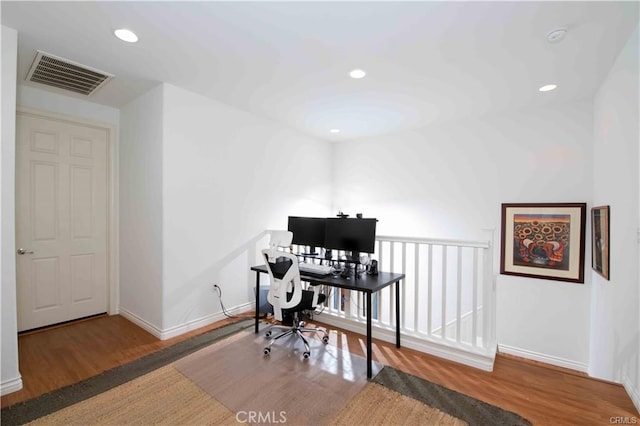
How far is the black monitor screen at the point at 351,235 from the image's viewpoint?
9.48 feet

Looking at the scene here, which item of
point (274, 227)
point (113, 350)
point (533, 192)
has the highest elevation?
point (533, 192)

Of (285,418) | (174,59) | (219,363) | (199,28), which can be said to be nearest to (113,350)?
(219,363)

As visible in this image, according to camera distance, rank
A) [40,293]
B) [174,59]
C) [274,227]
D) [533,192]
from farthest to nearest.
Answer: [274,227] → [533,192] → [40,293] → [174,59]

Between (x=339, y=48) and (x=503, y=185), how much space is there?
286 centimetres

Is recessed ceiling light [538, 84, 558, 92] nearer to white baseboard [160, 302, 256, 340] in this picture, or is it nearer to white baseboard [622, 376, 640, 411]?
white baseboard [622, 376, 640, 411]

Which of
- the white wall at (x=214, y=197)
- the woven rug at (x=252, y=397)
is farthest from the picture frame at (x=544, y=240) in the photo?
the white wall at (x=214, y=197)

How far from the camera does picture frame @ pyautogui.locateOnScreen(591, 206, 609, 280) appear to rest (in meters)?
2.63

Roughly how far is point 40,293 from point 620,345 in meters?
5.59

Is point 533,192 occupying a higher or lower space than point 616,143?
lower

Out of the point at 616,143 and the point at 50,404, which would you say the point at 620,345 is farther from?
the point at 50,404

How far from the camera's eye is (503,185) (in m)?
3.81

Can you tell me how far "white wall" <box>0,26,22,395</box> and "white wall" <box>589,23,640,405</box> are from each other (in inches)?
174

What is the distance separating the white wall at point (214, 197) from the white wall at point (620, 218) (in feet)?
11.9

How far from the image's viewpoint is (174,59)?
99.8 inches
